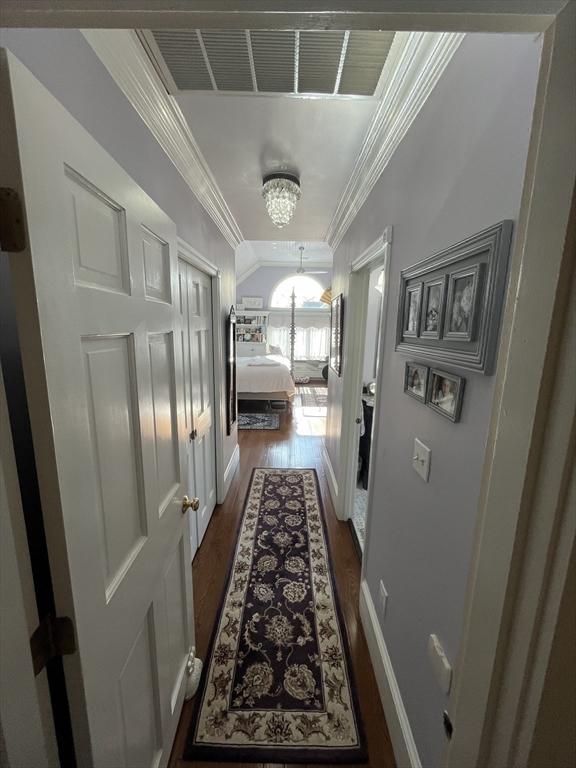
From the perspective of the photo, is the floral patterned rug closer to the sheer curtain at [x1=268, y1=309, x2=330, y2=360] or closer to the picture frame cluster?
the picture frame cluster

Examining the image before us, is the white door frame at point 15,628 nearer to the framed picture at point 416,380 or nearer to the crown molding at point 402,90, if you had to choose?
the framed picture at point 416,380

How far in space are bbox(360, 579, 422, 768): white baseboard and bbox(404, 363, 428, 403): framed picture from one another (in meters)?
1.15

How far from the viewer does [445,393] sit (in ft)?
2.94

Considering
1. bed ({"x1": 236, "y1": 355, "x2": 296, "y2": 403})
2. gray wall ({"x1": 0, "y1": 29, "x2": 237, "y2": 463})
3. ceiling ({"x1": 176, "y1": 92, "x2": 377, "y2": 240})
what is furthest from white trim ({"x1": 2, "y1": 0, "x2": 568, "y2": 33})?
bed ({"x1": 236, "y1": 355, "x2": 296, "y2": 403})

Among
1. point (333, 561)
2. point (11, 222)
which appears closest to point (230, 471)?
point (333, 561)

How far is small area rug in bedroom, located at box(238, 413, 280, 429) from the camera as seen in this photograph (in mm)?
4836

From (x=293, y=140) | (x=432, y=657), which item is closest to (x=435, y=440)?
(x=432, y=657)

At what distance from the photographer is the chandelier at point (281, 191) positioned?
189 centimetres

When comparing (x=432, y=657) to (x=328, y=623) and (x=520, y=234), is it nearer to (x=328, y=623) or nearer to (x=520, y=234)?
(x=328, y=623)

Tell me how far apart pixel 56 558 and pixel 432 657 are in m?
1.06

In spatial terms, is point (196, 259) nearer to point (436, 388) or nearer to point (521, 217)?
point (436, 388)

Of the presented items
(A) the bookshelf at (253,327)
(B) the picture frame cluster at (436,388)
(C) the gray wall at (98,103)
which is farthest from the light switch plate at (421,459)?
(A) the bookshelf at (253,327)

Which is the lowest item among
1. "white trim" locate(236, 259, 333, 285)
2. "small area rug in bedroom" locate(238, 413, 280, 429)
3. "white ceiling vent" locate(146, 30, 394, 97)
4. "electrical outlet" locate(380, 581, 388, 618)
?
"small area rug in bedroom" locate(238, 413, 280, 429)

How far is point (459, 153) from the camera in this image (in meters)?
0.84
